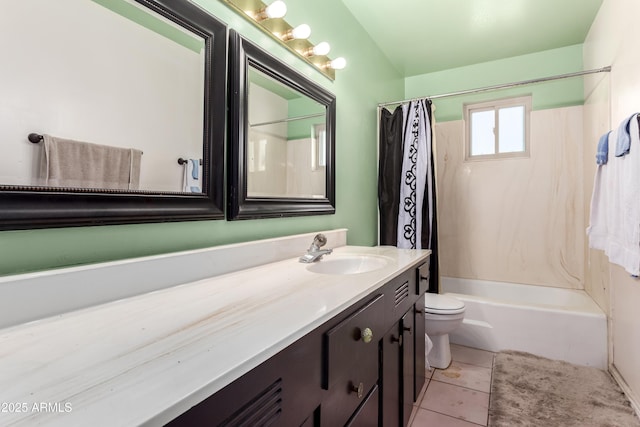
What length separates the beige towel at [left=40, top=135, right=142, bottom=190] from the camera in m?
0.75

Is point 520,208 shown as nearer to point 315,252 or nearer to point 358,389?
point 315,252

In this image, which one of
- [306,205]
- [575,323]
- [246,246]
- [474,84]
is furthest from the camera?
[474,84]

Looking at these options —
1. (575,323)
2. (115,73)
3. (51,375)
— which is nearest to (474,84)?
(575,323)

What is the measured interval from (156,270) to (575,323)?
→ 2490mm

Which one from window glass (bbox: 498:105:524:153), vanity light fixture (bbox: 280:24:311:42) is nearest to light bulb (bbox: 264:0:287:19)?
vanity light fixture (bbox: 280:24:311:42)

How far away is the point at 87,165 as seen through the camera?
0.81m

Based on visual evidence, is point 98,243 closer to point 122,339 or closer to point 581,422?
point 122,339

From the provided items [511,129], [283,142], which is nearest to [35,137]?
[283,142]

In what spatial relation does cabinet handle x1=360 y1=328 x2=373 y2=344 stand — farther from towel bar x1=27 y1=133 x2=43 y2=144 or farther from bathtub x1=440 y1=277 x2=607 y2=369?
bathtub x1=440 y1=277 x2=607 y2=369

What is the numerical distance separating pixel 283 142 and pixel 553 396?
77.7 inches

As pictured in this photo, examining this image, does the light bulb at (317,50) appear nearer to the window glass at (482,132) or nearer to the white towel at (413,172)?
the white towel at (413,172)

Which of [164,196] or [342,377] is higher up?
[164,196]

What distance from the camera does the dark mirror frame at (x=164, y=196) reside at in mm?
705

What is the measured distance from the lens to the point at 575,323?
2.08m
